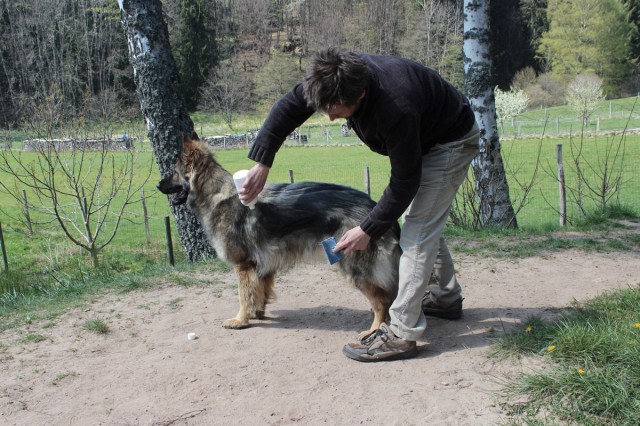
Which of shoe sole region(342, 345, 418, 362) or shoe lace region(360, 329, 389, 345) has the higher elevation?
shoe lace region(360, 329, 389, 345)

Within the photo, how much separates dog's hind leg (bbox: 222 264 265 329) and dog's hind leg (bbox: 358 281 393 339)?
1.10 meters

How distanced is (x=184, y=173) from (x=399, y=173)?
2.50m

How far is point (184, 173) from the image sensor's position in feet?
16.6

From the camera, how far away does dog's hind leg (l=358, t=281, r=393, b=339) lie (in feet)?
14.1

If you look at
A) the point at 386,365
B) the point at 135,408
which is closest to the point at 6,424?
the point at 135,408

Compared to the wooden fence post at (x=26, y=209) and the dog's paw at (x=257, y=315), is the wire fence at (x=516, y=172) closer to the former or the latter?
the wooden fence post at (x=26, y=209)

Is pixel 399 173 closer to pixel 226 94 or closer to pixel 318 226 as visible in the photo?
pixel 318 226

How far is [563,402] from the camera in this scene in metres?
2.95

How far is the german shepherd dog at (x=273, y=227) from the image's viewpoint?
4262 millimetres

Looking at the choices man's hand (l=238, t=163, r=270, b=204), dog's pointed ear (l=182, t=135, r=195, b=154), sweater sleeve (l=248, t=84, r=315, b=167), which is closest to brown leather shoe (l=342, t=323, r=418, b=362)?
man's hand (l=238, t=163, r=270, b=204)

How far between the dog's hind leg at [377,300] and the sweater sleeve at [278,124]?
1290mm

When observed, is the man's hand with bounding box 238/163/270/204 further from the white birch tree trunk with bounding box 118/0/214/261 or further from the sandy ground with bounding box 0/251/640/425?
the white birch tree trunk with bounding box 118/0/214/261

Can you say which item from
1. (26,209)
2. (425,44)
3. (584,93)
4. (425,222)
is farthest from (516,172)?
(425,44)

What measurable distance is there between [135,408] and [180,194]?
7.17ft
